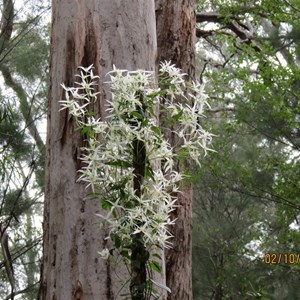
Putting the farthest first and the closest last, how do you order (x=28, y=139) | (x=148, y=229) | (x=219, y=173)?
(x=28, y=139) < (x=219, y=173) < (x=148, y=229)

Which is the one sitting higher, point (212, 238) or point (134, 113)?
point (212, 238)

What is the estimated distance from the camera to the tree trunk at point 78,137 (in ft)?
7.47

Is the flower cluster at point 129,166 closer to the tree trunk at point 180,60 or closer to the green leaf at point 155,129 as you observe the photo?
the green leaf at point 155,129

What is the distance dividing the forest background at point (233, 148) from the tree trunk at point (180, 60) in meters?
1.47

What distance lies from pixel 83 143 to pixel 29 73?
18.0 feet

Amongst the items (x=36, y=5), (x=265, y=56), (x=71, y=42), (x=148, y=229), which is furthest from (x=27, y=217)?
(x=148, y=229)

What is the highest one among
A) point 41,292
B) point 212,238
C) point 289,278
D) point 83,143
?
point 212,238

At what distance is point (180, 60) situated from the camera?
13.8 ft

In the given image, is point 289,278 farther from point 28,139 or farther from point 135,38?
point 135,38

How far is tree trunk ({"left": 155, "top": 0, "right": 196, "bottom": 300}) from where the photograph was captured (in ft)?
12.6

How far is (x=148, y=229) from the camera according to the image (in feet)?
5.96

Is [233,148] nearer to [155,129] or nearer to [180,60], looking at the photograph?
[180,60]
